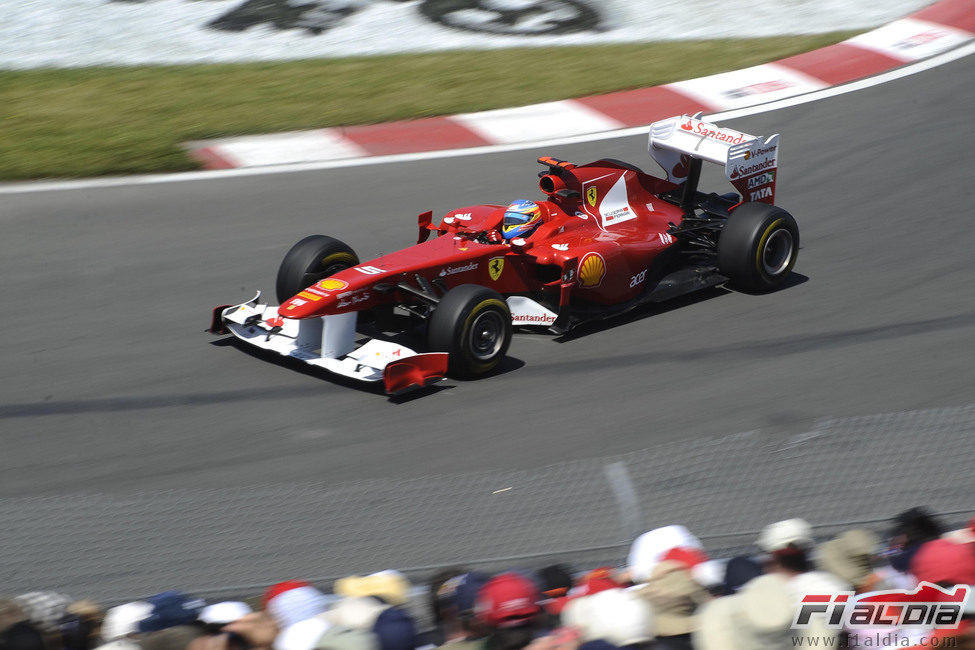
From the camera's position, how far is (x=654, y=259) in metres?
7.80

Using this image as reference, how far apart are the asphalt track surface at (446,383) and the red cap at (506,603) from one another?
225 cm

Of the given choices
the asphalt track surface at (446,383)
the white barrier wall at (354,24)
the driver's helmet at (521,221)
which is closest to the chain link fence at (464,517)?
the asphalt track surface at (446,383)

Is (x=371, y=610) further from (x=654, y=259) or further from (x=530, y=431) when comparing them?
(x=654, y=259)

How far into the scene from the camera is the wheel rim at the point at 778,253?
7965 millimetres

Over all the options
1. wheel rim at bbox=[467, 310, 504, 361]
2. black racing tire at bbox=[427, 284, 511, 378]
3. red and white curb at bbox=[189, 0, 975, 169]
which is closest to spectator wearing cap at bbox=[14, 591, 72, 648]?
black racing tire at bbox=[427, 284, 511, 378]

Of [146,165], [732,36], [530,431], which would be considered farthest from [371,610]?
[732,36]

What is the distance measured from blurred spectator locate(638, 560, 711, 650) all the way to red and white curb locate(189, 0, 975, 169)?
26.0 ft

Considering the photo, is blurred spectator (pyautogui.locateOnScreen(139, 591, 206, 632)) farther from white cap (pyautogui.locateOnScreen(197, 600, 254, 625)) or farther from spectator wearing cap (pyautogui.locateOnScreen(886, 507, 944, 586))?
spectator wearing cap (pyautogui.locateOnScreen(886, 507, 944, 586))

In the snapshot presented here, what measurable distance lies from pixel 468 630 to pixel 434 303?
141 inches

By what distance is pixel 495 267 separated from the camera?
7.27 m

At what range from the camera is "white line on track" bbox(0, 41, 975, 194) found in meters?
10.3

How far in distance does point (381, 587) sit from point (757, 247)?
4.76 metres

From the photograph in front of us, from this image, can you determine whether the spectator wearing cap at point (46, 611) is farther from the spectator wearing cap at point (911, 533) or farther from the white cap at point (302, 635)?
the spectator wearing cap at point (911, 533)

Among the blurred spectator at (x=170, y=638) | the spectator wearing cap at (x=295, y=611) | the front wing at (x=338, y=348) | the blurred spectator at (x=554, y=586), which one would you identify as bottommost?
the front wing at (x=338, y=348)
